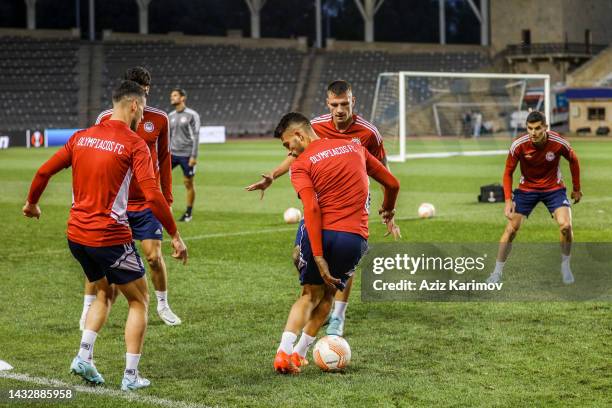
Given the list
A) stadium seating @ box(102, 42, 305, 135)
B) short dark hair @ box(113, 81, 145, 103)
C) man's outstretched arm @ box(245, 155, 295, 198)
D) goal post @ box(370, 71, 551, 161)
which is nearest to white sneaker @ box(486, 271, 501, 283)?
man's outstretched arm @ box(245, 155, 295, 198)

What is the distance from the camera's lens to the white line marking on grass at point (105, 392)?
622 cm

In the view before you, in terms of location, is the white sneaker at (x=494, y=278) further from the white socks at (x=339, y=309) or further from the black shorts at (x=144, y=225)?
the black shorts at (x=144, y=225)

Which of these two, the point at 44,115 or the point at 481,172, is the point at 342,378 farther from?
the point at 44,115

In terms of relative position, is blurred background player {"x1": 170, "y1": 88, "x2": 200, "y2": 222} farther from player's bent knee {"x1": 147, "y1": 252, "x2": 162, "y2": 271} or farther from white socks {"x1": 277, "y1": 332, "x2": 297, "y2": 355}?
white socks {"x1": 277, "y1": 332, "x2": 297, "y2": 355}

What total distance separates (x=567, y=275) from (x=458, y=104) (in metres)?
30.1

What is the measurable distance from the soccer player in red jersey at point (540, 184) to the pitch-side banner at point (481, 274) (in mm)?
233

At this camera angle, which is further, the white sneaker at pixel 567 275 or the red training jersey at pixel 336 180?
the white sneaker at pixel 567 275

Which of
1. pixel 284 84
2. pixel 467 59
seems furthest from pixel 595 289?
pixel 467 59

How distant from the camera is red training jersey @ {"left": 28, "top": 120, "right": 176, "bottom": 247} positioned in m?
6.36

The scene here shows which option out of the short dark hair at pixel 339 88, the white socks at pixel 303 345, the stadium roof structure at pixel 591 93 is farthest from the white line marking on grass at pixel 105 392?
the stadium roof structure at pixel 591 93

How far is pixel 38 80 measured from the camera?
58.1m

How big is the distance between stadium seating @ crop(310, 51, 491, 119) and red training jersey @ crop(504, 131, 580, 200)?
2058 inches

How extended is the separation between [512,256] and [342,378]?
5781 mm

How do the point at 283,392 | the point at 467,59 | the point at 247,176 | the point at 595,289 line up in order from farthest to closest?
the point at 467,59, the point at 247,176, the point at 595,289, the point at 283,392
